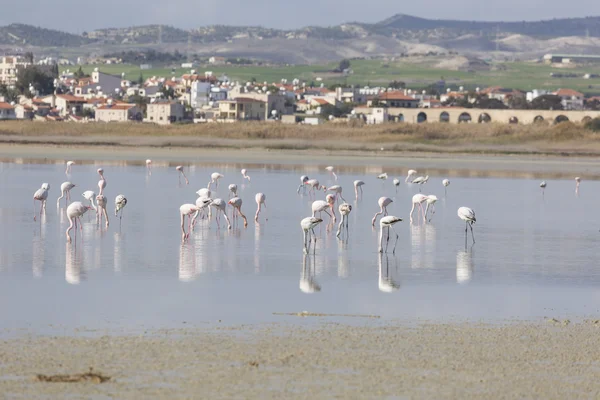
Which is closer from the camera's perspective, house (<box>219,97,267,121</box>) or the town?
the town

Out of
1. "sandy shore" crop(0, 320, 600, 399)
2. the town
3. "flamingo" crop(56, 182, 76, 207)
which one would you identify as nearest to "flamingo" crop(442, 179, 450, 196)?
"flamingo" crop(56, 182, 76, 207)

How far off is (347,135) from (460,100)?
65.8 metres

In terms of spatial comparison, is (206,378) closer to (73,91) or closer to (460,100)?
(460,100)

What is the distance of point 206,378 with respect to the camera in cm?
893

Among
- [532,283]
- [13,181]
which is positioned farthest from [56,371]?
[13,181]

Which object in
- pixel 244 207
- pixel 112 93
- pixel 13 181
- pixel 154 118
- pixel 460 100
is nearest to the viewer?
pixel 244 207

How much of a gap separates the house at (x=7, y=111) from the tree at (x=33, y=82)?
778 inches

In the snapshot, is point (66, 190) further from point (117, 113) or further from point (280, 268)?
point (117, 113)

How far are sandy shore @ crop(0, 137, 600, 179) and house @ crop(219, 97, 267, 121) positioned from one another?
150ft

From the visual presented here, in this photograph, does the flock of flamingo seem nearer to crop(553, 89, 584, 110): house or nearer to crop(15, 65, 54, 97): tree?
crop(15, 65, 54, 97): tree

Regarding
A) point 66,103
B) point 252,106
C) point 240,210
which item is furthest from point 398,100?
point 240,210

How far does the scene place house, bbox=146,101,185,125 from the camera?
97.0 meters

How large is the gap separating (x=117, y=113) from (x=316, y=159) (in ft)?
167

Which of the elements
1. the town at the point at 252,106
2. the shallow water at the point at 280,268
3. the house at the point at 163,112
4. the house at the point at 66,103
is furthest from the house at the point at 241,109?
the shallow water at the point at 280,268
